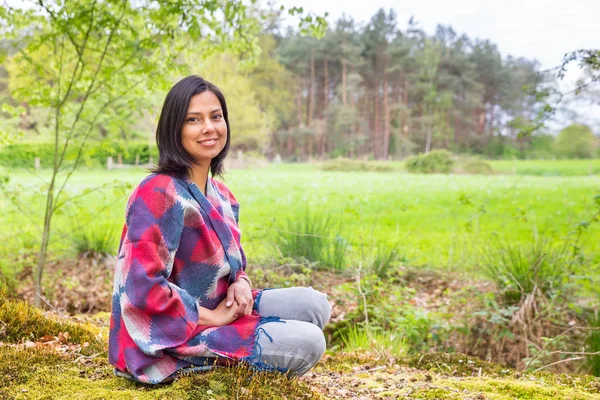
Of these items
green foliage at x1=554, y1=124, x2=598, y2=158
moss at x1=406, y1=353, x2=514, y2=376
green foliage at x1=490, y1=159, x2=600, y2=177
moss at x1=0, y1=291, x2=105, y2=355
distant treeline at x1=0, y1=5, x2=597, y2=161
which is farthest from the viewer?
distant treeline at x1=0, y1=5, x2=597, y2=161

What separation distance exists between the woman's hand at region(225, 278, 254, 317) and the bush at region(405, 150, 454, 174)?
21.0 m

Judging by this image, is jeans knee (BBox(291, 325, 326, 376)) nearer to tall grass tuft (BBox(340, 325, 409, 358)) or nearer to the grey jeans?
the grey jeans

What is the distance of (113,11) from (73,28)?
358mm

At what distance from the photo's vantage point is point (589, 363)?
3543 mm

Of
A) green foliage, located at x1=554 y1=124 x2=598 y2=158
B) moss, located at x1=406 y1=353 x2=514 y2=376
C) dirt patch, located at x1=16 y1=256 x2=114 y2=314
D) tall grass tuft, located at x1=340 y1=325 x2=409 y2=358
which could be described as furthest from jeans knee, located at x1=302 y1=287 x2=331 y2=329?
green foliage, located at x1=554 y1=124 x2=598 y2=158

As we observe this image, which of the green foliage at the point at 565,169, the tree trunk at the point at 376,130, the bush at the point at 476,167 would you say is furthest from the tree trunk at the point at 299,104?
the green foliage at the point at 565,169

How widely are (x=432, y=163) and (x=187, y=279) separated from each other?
70.2ft

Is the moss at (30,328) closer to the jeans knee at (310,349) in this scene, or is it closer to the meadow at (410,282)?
the meadow at (410,282)

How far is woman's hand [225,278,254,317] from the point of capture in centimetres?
208

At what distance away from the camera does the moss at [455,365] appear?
A: 9.32ft

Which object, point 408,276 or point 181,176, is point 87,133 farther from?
point 408,276

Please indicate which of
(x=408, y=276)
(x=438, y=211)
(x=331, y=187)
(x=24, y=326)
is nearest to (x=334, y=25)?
(x=331, y=187)

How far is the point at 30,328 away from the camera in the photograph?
8.25 ft

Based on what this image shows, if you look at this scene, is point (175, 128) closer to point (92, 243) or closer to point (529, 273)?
point (529, 273)
